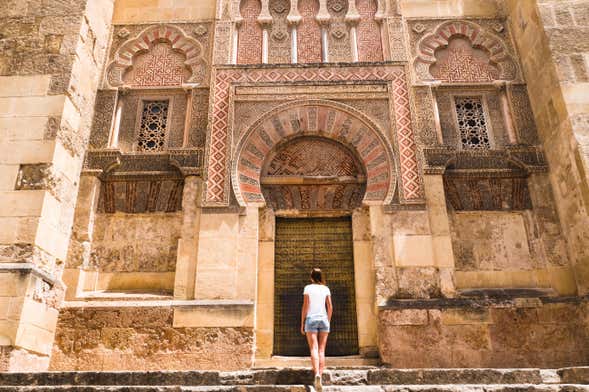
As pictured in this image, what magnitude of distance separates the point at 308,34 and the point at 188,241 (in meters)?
3.67

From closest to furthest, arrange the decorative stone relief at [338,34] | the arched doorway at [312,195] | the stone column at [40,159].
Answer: the stone column at [40,159] → the arched doorway at [312,195] → the decorative stone relief at [338,34]

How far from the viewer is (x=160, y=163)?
6445mm

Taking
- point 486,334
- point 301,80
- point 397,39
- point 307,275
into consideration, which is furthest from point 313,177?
point 486,334

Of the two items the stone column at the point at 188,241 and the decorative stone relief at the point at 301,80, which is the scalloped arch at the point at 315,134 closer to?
the decorative stone relief at the point at 301,80

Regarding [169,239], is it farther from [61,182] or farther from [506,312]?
[506,312]

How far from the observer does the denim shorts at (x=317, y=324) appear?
12.7ft

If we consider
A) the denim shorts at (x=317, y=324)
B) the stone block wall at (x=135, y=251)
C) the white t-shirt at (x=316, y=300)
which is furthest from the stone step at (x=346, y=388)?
the stone block wall at (x=135, y=251)

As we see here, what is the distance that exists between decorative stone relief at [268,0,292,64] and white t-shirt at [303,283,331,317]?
4.13 metres

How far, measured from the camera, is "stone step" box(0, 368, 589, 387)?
3.85 meters

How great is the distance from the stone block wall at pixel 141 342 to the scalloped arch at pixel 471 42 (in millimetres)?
4558

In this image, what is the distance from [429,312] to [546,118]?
3078mm

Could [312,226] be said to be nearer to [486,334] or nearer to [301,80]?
[301,80]

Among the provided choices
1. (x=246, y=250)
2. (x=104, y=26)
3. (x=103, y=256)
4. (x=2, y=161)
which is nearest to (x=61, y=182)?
(x=2, y=161)

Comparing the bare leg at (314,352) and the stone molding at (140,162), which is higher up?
the stone molding at (140,162)
